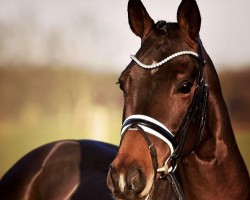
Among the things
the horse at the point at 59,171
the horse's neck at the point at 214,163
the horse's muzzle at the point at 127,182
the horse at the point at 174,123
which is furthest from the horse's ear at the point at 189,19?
the horse at the point at 59,171

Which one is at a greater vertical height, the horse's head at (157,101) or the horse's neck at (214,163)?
the horse's head at (157,101)

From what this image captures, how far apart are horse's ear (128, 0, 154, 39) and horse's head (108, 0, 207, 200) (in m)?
0.06

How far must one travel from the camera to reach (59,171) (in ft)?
17.3

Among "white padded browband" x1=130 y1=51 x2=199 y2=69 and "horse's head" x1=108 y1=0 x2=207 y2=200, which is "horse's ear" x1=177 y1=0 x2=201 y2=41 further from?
"white padded browband" x1=130 y1=51 x2=199 y2=69

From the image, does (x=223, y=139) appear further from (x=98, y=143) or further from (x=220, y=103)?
(x=98, y=143)

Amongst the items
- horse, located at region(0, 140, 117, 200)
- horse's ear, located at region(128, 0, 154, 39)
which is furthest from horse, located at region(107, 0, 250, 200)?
horse, located at region(0, 140, 117, 200)

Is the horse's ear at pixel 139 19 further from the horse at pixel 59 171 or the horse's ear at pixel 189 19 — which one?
the horse at pixel 59 171

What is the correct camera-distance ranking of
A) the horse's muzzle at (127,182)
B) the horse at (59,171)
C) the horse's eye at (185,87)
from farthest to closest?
1. the horse at (59,171)
2. the horse's eye at (185,87)
3. the horse's muzzle at (127,182)

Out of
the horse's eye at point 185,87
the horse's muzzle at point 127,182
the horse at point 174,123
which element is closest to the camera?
the horse's muzzle at point 127,182

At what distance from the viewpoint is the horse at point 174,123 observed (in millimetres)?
2916

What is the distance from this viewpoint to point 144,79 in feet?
10.1

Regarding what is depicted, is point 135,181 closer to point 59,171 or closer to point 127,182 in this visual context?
point 127,182

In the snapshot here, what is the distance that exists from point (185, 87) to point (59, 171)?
8.03ft

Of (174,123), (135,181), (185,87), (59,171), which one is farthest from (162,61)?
(59,171)
